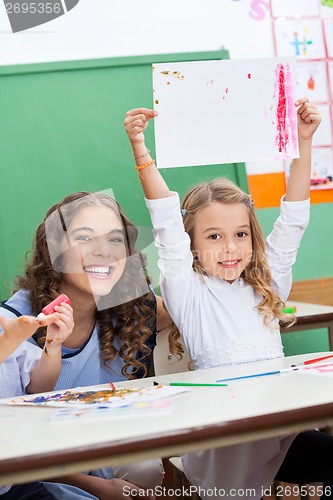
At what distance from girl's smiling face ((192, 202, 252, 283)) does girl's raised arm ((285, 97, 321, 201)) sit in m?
0.14

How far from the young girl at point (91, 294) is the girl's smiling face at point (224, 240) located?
0.22 meters

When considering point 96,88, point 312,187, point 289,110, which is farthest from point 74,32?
point 289,110

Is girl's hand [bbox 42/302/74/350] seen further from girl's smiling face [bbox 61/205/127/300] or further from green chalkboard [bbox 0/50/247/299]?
green chalkboard [bbox 0/50/247/299]

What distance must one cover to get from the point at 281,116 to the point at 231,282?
1.32 ft

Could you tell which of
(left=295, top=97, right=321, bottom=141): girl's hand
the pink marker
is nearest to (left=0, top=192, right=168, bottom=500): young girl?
the pink marker

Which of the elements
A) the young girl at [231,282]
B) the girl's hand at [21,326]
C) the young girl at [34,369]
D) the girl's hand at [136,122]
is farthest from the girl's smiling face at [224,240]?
the girl's hand at [21,326]

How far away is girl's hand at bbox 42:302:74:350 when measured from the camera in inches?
50.8

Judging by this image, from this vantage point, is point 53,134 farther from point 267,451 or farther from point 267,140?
point 267,451

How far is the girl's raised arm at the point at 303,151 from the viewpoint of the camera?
1.71m

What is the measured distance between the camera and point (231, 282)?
1.72 m

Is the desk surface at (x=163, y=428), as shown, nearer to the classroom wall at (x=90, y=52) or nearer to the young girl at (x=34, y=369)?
the young girl at (x=34, y=369)

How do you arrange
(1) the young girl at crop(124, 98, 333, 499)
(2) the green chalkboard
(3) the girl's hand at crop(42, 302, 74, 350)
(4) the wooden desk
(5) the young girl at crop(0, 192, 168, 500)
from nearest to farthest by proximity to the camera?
(3) the girl's hand at crop(42, 302, 74, 350)
(1) the young girl at crop(124, 98, 333, 499)
(5) the young girl at crop(0, 192, 168, 500)
(4) the wooden desk
(2) the green chalkboard

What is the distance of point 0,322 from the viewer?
1.22 meters

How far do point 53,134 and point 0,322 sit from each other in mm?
1494
